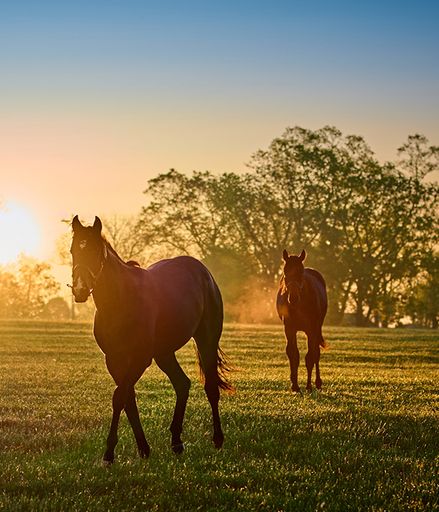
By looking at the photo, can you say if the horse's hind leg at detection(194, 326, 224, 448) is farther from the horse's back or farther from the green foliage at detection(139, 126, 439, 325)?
the green foliage at detection(139, 126, 439, 325)

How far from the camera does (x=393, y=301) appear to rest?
69625 mm

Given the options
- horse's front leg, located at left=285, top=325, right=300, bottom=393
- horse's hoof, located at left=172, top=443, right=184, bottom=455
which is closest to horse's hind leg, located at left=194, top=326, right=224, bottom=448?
horse's hoof, located at left=172, top=443, right=184, bottom=455

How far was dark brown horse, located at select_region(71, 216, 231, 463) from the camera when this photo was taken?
8008 mm

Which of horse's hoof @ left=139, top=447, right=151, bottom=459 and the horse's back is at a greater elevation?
the horse's back

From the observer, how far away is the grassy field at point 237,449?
718cm

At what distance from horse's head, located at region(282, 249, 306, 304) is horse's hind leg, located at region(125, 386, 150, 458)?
649 centimetres

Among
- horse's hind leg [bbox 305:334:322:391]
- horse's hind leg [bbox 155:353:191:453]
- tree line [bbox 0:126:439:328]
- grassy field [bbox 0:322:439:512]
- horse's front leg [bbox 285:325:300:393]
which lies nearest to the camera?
grassy field [bbox 0:322:439:512]

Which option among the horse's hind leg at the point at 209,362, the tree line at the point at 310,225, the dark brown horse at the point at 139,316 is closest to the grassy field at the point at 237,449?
the horse's hind leg at the point at 209,362

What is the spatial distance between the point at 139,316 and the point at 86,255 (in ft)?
3.36

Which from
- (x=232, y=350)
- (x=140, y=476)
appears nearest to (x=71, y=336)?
(x=232, y=350)

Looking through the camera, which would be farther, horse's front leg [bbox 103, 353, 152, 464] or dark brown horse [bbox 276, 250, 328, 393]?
dark brown horse [bbox 276, 250, 328, 393]

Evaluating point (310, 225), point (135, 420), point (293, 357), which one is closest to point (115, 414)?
point (135, 420)

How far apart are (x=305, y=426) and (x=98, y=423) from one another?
3083 mm

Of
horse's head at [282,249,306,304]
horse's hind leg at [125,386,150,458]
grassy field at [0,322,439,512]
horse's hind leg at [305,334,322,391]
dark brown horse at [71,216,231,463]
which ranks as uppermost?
horse's head at [282,249,306,304]
